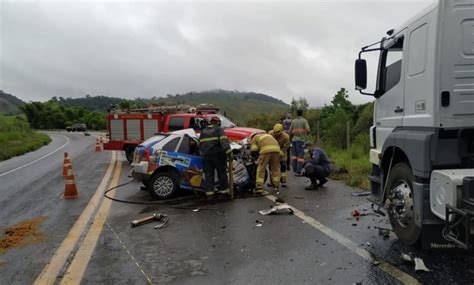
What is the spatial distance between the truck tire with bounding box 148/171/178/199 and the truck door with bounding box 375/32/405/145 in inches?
174

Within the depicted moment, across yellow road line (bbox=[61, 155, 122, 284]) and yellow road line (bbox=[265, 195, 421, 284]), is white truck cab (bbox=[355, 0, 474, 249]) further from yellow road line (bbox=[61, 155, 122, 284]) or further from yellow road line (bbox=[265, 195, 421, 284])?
yellow road line (bbox=[61, 155, 122, 284])

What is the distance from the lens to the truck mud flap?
361cm

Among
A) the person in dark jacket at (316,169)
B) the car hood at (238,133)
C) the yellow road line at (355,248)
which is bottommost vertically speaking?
the yellow road line at (355,248)

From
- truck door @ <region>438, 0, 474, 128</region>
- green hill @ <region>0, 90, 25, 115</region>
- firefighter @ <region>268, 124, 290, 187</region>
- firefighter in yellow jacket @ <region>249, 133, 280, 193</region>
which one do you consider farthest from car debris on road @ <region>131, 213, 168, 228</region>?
green hill @ <region>0, 90, 25, 115</region>

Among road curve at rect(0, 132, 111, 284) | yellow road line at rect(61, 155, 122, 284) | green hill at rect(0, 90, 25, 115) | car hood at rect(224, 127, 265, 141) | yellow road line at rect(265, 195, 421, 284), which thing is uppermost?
green hill at rect(0, 90, 25, 115)

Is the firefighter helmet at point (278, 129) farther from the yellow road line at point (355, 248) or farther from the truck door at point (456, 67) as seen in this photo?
the truck door at point (456, 67)

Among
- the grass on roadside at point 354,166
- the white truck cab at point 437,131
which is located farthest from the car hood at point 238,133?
the white truck cab at point 437,131

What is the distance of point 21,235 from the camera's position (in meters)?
6.07

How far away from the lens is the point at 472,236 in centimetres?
377

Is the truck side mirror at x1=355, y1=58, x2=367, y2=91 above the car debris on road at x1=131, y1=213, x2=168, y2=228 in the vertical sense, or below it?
above

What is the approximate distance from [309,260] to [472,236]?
167cm

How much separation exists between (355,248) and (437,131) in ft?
5.72

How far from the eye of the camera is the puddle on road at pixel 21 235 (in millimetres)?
5629

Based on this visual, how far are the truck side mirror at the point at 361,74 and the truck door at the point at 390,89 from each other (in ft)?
0.69
